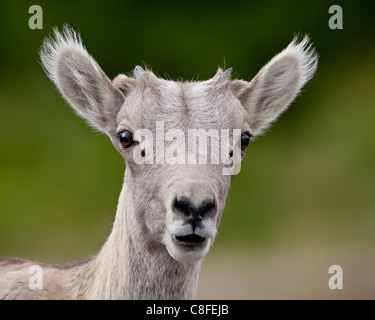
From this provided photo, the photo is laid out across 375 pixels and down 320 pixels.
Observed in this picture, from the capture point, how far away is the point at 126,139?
6922 millimetres

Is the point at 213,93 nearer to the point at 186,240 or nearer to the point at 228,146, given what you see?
the point at 228,146

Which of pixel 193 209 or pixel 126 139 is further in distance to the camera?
pixel 126 139

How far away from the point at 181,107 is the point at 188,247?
61.5 inches

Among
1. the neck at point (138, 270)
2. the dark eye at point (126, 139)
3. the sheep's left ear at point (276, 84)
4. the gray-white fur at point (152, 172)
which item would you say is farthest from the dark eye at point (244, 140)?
the neck at point (138, 270)

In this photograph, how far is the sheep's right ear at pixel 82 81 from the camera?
7.41 m

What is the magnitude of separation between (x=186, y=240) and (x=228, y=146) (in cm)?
120

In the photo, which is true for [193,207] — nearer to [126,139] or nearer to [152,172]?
[152,172]

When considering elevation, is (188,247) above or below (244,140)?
below

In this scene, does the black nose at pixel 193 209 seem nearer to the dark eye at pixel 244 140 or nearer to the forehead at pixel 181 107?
the forehead at pixel 181 107

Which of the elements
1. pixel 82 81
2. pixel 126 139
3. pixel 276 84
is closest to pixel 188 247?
pixel 126 139

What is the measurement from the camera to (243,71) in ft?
71.6

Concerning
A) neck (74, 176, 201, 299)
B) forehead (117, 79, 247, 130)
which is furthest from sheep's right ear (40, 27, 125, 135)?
neck (74, 176, 201, 299)

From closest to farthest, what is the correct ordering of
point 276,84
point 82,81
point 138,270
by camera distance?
point 138,270
point 82,81
point 276,84

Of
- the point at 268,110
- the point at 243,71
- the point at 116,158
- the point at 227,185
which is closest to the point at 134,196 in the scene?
the point at 227,185
